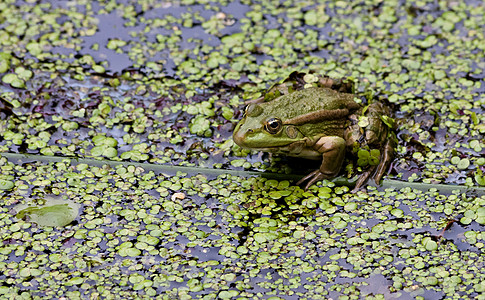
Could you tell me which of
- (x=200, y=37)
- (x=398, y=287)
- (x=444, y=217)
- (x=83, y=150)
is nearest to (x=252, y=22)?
(x=200, y=37)

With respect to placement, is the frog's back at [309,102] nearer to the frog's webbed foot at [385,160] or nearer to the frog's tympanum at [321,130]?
the frog's tympanum at [321,130]

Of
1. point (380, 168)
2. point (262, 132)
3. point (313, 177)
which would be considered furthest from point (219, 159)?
point (380, 168)

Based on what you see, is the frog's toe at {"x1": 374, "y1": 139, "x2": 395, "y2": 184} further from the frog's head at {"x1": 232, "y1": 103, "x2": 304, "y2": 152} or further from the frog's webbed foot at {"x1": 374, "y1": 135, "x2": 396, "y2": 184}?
the frog's head at {"x1": 232, "y1": 103, "x2": 304, "y2": 152}

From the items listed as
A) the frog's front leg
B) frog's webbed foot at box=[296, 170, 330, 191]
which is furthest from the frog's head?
frog's webbed foot at box=[296, 170, 330, 191]

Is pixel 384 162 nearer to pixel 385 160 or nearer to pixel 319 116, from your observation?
pixel 385 160

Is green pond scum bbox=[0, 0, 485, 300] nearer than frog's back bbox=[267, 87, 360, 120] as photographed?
Yes

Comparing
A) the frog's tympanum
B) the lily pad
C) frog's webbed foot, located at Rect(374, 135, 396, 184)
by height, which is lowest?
the lily pad
